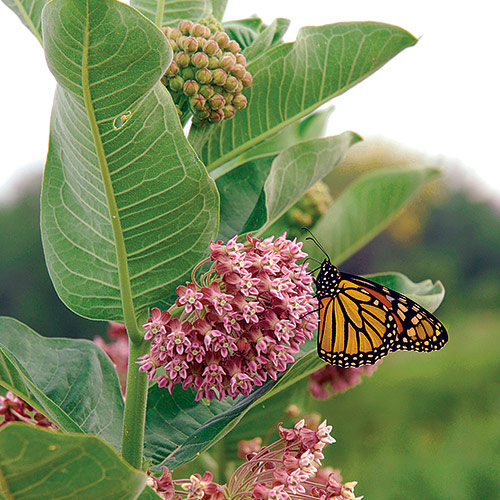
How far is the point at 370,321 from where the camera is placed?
1.62m

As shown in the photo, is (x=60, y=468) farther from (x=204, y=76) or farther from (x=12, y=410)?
(x=204, y=76)

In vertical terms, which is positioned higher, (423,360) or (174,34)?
(174,34)

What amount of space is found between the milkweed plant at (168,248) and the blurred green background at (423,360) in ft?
1.94

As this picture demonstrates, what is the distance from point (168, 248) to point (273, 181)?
273mm

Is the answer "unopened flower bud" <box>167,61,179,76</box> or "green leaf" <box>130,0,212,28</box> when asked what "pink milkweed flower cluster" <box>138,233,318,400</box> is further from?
"green leaf" <box>130,0,212,28</box>

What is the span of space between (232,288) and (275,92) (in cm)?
44

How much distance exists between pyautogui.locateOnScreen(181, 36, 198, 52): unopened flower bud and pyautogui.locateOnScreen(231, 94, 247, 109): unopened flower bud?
0.12 m

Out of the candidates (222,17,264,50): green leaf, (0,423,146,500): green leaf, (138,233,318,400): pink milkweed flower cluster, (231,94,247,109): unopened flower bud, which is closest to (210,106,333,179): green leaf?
(222,17,264,50): green leaf

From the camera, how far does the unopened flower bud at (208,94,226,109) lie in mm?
1161

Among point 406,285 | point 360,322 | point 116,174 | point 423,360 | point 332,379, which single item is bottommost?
point 423,360

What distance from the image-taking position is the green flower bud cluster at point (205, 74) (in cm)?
115

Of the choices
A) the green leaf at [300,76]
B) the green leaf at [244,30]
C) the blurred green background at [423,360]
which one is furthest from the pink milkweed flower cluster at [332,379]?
the green leaf at [244,30]

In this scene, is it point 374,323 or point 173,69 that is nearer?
point 173,69

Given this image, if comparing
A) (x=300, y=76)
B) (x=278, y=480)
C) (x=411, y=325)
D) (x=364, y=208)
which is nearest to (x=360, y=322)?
(x=411, y=325)
